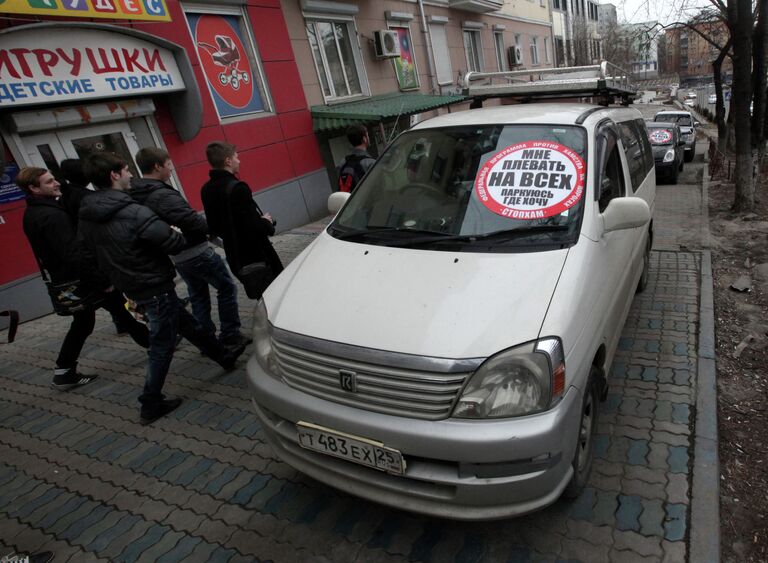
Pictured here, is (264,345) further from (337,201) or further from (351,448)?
(337,201)

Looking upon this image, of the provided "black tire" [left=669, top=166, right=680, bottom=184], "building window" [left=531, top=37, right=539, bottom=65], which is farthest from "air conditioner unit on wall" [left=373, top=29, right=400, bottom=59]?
"building window" [left=531, top=37, right=539, bottom=65]

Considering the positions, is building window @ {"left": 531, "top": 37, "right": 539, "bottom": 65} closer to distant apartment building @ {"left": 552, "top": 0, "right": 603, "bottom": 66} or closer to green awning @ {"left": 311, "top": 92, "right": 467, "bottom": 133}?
distant apartment building @ {"left": 552, "top": 0, "right": 603, "bottom": 66}

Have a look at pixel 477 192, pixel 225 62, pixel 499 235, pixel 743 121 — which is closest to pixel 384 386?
pixel 499 235

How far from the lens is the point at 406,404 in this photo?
5.87 ft

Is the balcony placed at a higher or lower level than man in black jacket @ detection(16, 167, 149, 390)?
higher

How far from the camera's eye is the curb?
1.97 meters

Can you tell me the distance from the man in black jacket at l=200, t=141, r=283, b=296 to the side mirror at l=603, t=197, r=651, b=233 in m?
2.41

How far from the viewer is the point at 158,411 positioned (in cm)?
333

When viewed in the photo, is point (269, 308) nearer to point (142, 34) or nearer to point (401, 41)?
point (142, 34)

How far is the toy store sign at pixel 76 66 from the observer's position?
507cm

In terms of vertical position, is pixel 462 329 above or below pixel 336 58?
below

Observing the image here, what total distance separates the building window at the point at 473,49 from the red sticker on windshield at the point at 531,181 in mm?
16479

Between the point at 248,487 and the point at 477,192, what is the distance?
7.30 ft

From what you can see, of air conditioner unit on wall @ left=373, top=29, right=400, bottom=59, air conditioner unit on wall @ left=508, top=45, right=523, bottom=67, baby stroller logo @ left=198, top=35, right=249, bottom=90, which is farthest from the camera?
air conditioner unit on wall @ left=508, top=45, right=523, bottom=67
